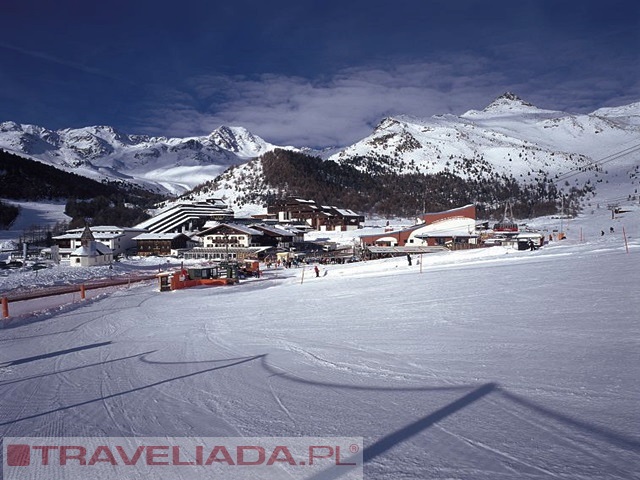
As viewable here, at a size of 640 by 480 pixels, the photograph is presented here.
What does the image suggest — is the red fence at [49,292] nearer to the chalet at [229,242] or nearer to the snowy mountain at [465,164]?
the chalet at [229,242]

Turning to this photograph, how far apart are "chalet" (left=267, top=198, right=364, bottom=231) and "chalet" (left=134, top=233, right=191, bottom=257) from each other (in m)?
24.9

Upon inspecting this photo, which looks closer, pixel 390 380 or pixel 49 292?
pixel 390 380

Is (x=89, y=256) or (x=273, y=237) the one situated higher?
(x=273, y=237)

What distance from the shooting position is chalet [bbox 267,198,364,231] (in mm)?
75438

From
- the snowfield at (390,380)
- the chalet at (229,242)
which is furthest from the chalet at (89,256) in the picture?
the snowfield at (390,380)

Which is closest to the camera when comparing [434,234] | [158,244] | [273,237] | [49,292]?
[49,292]

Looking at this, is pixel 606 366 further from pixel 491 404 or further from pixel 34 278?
pixel 34 278

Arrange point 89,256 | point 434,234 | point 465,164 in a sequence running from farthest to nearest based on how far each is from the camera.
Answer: point 465,164
point 434,234
point 89,256

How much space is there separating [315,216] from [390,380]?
72355 mm

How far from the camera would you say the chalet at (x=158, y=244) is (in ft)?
168

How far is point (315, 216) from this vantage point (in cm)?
7731

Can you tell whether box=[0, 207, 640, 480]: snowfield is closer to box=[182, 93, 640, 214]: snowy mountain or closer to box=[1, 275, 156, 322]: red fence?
box=[1, 275, 156, 322]: red fence

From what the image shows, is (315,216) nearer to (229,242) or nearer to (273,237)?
(273,237)

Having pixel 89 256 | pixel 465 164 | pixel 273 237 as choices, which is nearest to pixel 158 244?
pixel 273 237
